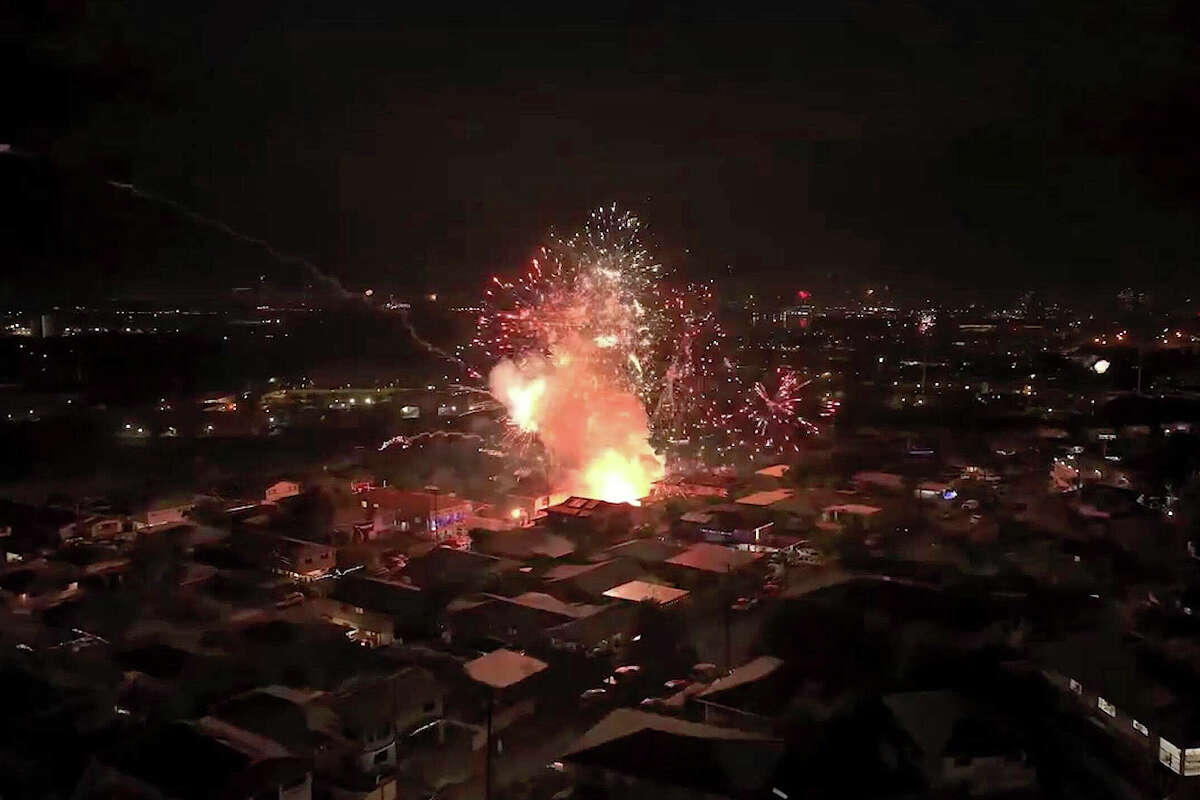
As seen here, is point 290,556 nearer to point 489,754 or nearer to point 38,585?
point 38,585

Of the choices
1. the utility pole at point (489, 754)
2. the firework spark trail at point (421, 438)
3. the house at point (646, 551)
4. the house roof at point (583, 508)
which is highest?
the firework spark trail at point (421, 438)

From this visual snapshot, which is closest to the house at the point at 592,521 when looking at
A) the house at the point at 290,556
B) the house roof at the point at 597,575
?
the house roof at the point at 597,575

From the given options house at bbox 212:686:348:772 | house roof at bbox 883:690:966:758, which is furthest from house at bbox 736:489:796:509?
house at bbox 212:686:348:772

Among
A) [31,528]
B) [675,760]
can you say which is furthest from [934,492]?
[31,528]

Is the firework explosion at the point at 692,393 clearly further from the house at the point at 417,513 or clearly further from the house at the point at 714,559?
the house at the point at 714,559

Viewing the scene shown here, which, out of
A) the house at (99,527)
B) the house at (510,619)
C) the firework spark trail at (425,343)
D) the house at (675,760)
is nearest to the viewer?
the house at (675,760)

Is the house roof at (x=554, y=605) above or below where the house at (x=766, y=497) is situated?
below

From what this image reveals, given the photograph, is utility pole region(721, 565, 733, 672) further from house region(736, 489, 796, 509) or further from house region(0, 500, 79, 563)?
house region(0, 500, 79, 563)
